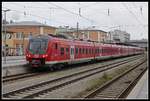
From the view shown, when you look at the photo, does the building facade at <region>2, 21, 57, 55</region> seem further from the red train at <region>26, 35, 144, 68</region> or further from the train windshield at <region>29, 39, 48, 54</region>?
the train windshield at <region>29, 39, 48, 54</region>

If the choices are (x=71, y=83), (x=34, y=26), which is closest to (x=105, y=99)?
(x=71, y=83)

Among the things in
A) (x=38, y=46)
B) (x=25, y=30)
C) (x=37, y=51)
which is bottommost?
(x=37, y=51)

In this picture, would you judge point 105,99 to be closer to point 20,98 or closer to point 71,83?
point 20,98

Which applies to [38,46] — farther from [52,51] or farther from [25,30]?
[25,30]

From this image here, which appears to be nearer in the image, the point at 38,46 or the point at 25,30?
the point at 38,46

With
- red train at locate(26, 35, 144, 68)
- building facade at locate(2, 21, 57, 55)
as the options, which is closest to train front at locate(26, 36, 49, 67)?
red train at locate(26, 35, 144, 68)

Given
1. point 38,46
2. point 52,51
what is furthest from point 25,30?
point 52,51

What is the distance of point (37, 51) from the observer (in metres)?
25.9

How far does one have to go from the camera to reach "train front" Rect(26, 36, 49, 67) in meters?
25.5

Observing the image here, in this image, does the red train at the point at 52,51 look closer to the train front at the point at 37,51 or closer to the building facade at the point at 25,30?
the train front at the point at 37,51

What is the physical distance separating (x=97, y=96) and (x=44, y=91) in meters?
2.37

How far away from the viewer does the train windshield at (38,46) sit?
25734 millimetres

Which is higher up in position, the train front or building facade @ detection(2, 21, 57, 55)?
building facade @ detection(2, 21, 57, 55)

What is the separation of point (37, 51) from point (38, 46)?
363 mm
